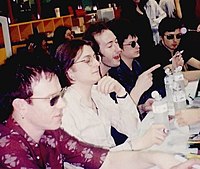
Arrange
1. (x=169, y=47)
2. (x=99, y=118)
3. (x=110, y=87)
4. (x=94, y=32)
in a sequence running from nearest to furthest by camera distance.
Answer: (x=99, y=118), (x=110, y=87), (x=94, y=32), (x=169, y=47)

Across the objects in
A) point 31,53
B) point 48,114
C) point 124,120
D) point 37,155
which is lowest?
point 124,120

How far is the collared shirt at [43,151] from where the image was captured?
119 centimetres

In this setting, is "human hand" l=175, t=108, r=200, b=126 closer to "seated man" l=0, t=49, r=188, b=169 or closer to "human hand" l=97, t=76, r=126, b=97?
"human hand" l=97, t=76, r=126, b=97

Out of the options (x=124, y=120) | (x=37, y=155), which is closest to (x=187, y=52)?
(x=124, y=120)

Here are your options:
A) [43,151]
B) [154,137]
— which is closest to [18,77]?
[43,151]

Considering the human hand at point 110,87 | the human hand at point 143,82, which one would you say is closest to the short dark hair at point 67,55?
the human hand at point 110,87

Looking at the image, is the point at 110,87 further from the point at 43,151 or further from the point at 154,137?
the point at 43,151

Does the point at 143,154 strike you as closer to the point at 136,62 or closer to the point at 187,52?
the point at 136,62

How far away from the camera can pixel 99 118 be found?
195 cm

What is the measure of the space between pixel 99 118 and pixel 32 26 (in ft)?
16.0

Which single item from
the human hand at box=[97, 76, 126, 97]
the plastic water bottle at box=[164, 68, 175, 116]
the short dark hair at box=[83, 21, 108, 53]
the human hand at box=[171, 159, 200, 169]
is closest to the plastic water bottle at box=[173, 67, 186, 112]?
the plastic water bottle at box=[164, 68, 175, 116]

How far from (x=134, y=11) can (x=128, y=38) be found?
168cm

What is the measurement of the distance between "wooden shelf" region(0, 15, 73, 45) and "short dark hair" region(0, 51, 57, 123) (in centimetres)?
509

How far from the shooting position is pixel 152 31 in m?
4.27
